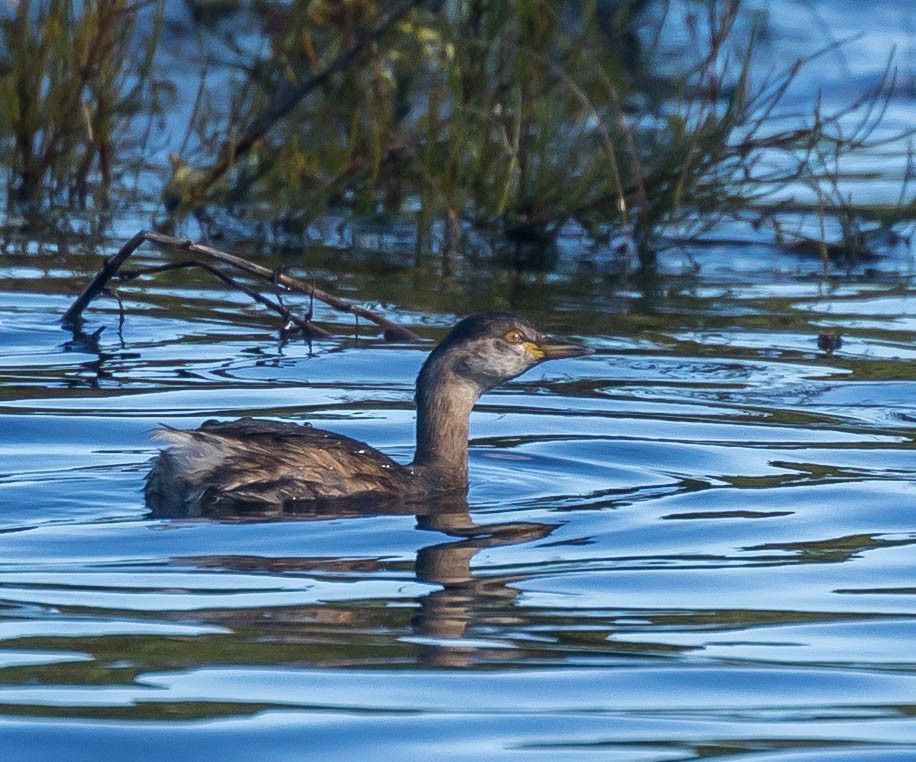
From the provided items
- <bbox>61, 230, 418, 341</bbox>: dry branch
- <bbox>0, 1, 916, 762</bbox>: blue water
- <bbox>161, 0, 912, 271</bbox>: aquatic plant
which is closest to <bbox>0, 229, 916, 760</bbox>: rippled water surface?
<bbox>0, 1, 916, 762</bbox>: blue water

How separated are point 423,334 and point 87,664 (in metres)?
5.81

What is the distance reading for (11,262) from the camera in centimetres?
1198

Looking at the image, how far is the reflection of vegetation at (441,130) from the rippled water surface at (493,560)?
1617mm

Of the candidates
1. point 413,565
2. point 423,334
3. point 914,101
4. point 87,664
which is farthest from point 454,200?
point 914,101

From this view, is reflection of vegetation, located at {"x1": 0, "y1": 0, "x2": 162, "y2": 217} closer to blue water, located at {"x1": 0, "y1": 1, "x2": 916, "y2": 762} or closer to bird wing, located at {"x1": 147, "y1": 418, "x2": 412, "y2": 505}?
blue water, located at {"x1": 0, "y1": 1, "x2": 916, "y2": 762}

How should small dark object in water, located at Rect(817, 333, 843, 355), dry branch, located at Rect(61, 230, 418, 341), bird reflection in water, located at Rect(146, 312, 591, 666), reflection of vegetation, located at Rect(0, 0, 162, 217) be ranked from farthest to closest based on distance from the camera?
reflection of vegetation, located at Rect(0, 0, 162, 217), small dark object in water, located at Rect(817, 333, 843, 355), dry branch, located at Rect(61, 230, 418, 341), bird reflection in water, located at Rect(146, 312, 591, 666)

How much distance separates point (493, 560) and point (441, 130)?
7.02m

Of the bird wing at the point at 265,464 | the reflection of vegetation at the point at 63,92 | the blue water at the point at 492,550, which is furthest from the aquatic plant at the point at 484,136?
the bird wing at the point at 265,464

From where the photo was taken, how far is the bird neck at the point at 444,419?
24.1 ft

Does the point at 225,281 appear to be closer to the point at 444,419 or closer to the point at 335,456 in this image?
the point at 444,419

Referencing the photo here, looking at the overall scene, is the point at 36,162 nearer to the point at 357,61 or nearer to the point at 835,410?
the point at 357,61

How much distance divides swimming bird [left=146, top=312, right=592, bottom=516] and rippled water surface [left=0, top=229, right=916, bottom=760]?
16cm

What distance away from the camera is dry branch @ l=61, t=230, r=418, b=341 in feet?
29.8

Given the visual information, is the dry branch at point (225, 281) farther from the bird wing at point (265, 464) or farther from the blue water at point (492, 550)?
the bird wing at point (265, 464)
